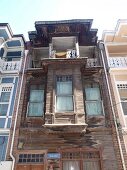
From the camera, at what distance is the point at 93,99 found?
1220cm

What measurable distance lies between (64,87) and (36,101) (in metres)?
1.71

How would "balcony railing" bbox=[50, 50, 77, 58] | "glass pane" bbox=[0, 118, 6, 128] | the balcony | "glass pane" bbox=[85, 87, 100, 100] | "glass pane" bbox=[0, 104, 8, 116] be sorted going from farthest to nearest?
1. "balcony railing" bbox=[50, 50, 77, 58]
2. the balcony
3. "glass pane" bbox=[85, 87, 100, 100]
4. "glass pane" bbox=[0, 104, 8, 116]
5. "glass pane" bbox=[0, 118, 6, 128]

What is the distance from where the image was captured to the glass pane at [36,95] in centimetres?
1238

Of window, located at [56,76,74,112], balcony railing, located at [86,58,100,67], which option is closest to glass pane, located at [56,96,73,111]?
window, located at [56,76,74,112]

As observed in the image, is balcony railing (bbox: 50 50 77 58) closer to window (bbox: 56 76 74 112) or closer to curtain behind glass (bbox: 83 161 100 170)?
window (bbox: 56 76 74 112)

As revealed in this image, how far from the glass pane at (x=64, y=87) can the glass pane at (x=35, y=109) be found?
49.2 inches

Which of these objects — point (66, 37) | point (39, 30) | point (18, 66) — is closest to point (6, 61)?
point (18, 66)

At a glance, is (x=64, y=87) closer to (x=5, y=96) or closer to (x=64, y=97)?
(x=64, y=97)

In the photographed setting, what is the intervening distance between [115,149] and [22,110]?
5.08 metres

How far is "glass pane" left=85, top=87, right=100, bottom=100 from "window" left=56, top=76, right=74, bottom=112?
1.01 metres

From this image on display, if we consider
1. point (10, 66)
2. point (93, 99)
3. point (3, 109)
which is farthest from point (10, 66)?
point (93, 99)

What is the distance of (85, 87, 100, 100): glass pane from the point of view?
12.3 meters

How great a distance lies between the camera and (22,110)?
11.9m

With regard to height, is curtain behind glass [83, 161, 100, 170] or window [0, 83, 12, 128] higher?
window [0, 83, 12, 128]
